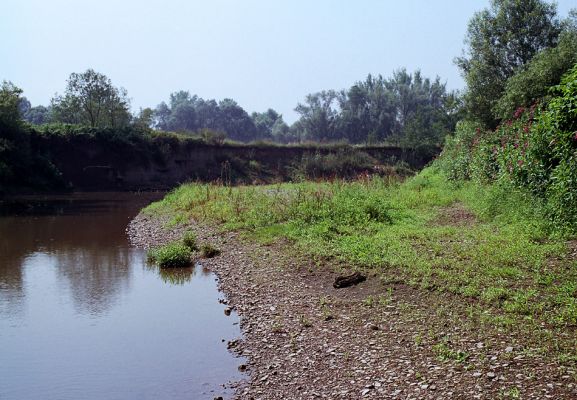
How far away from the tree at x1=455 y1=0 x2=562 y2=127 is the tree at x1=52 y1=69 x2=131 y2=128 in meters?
41.1

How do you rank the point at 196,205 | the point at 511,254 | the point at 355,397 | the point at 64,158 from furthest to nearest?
the point at 64,158
the point at 196,205
the point at 511,254
the point at 355,397

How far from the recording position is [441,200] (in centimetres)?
1934

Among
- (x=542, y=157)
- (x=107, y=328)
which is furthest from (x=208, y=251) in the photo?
(x=542, y=157)

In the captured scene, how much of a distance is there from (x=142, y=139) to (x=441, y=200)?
4138cm

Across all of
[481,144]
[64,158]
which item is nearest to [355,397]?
[481,144]

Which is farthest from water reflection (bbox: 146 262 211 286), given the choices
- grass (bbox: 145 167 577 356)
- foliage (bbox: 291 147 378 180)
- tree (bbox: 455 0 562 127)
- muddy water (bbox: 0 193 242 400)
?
foliage (bbox: 291 147 378 180)

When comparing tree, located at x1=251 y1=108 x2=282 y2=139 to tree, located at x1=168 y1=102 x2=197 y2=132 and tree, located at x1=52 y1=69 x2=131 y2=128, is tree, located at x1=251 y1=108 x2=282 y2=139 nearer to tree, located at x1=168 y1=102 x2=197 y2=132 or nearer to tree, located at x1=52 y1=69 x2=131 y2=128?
tree, located at x1=168 y1=102 x2=197 y2=132

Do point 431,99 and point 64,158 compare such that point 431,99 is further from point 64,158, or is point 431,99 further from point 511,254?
point 511,254

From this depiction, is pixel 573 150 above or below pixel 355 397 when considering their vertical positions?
above

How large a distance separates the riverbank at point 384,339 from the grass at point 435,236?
120 millimetres

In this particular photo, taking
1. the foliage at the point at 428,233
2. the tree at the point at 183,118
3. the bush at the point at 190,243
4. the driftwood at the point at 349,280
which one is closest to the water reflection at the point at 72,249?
the bush at the point at 190,243

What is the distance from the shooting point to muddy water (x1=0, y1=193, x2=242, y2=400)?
8094 mm

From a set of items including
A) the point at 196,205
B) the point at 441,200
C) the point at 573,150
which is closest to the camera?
the point at 573,150

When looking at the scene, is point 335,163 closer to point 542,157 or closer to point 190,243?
point 190,243
